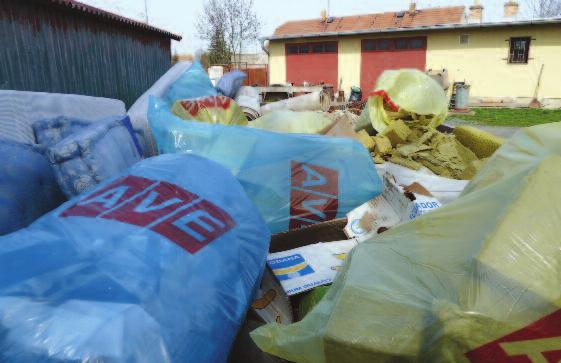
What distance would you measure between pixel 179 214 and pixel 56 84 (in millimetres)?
4122

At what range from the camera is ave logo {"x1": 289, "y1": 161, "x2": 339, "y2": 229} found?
1.81m

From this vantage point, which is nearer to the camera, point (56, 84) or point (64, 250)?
point (64, 250)

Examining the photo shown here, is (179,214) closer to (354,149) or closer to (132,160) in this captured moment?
(132,160)

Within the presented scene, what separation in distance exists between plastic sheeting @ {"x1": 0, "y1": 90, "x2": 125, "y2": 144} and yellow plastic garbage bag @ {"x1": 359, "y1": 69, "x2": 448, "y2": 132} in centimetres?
221

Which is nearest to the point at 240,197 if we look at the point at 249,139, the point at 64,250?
the point at 249,139

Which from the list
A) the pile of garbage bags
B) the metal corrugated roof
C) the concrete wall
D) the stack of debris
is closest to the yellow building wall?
the concrete wall

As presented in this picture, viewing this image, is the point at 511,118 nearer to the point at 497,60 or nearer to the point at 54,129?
the point at 497,60

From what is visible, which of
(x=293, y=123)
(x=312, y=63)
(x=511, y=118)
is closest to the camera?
(x=293, y=123)

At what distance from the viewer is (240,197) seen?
1.44m

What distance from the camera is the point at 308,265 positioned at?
1531 millimetres

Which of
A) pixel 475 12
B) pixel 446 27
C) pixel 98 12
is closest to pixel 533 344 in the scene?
pixel 98 12

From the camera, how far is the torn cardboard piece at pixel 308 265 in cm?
142

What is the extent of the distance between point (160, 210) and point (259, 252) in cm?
36

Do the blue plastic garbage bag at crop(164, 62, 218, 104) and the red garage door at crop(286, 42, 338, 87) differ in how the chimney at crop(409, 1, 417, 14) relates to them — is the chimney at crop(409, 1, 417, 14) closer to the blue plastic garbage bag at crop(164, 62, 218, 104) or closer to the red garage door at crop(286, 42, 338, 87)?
the red garage door at crop(286, 42, 338, 87)
